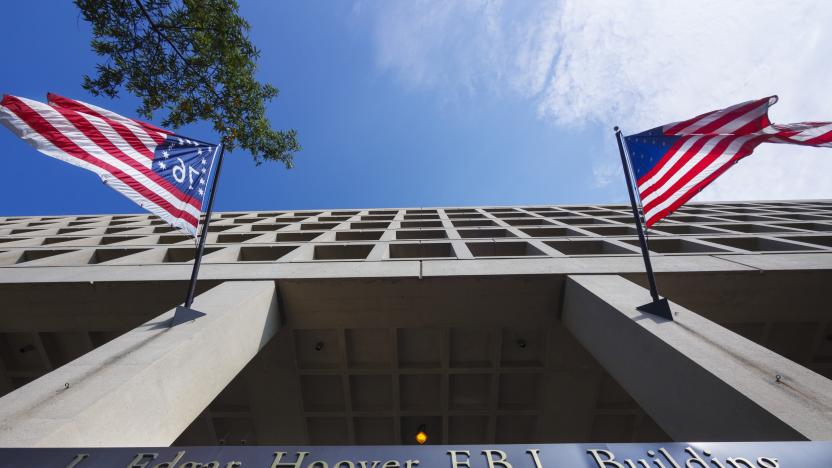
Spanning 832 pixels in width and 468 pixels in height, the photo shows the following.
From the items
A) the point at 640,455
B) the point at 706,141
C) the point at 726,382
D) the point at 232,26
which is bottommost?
the point at 640,455

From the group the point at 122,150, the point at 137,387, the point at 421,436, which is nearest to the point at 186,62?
the point at 122,150

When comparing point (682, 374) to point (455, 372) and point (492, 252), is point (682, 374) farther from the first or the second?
point (492, 252)

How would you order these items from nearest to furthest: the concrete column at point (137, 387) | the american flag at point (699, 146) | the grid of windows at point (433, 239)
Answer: the concrete column at point (137, 387), the american flag at point (699, 146), the grid of windows at point (433, 239)

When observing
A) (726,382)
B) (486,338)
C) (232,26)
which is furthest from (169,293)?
(726,382)

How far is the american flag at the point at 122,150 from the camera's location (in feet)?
16.4

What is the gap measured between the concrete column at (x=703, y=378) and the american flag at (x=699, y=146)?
2.27 m

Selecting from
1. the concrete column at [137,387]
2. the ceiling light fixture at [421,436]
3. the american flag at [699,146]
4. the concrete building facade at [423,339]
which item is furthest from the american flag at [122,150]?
the american flag at [699,146]

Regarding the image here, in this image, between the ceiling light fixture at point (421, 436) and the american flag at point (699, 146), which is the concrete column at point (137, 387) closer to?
the ceiling light fixture at point (421, 436)

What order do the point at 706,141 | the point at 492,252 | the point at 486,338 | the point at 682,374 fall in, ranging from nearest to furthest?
the point at 682,374
the point at 706,141
the point at 486,338
the point at 492,252

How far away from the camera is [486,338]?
9.45 m

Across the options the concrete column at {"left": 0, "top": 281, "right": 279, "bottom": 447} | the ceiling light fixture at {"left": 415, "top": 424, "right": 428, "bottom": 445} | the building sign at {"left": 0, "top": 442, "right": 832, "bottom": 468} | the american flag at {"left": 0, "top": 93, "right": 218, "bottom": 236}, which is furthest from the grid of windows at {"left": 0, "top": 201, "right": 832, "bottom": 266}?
the building sign at {"left": 0, "top": 442, "right": 832, "bottom": 468}

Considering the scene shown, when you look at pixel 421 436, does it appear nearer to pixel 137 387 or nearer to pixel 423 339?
pixel 423 339

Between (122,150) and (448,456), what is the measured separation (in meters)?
7.58

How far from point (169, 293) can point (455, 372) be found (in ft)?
28.3
